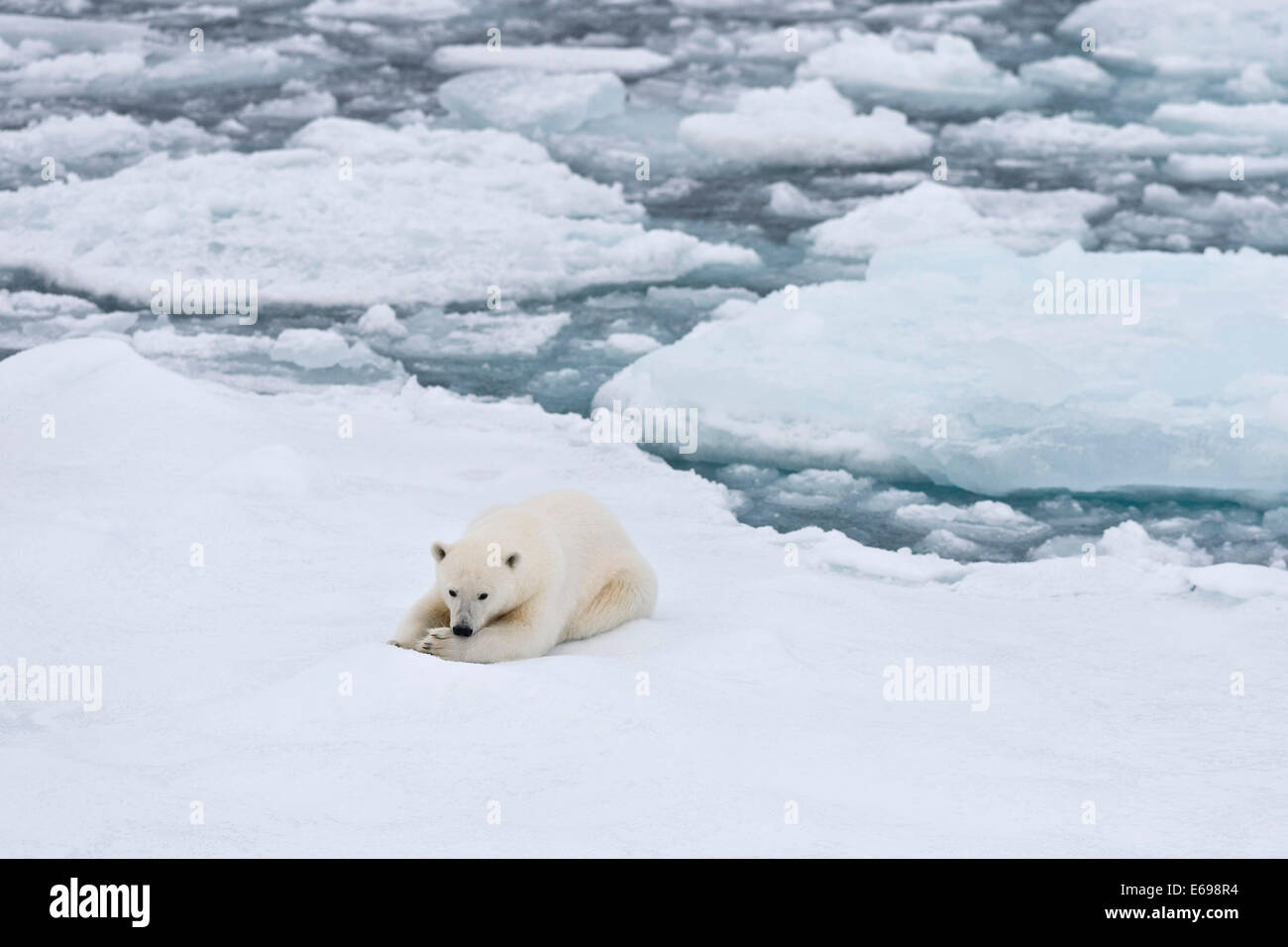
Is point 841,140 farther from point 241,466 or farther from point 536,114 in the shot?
point 241,466

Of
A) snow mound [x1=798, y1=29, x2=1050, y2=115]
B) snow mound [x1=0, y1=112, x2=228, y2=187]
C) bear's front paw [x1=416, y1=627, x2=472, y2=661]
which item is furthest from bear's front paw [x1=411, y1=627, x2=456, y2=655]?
snow mound [x1=798, y1=29, x2=1050, y2=115]

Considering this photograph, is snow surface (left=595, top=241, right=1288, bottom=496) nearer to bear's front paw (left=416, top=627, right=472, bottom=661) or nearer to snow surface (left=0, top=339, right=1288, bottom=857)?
snow surface (left=0, top=339, right=1288, bottom=857)

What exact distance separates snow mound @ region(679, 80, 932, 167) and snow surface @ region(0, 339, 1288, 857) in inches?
237

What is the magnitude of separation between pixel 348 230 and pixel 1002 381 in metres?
4.67

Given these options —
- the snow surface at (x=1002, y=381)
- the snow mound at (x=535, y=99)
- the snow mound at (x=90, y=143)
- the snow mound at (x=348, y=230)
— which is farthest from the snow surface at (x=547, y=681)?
the snow mound at (x=535, y=99)

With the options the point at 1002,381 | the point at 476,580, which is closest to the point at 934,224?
the point at 1002,381

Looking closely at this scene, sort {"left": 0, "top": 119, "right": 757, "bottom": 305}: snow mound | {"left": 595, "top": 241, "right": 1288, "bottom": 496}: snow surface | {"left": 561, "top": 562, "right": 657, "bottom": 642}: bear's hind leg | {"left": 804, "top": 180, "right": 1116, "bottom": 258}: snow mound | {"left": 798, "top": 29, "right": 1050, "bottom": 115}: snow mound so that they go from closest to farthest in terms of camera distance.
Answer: {"left": 561, "top": 562, "right": 657, "bottom": 642}: bear's hind leg
{"left": 595, "top": 241, "right": 1288, "bottom": 496}: snow surface
{"left": 0, "top": 119, "right": 757, "bottom": 305}: snow mound
{"left": 804, "top": 180, "right": 1116, "bottom": 258}: snow mound
{"left": 798, "top": 29, "right": 1050, "bottom": 115}: snow mound

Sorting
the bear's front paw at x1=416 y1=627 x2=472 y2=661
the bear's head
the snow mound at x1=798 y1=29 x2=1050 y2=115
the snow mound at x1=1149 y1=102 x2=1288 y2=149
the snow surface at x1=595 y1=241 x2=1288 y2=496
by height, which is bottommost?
the snow surface at x1=595 y1=241 x2=1288 y2=496

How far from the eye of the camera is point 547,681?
3350 mm

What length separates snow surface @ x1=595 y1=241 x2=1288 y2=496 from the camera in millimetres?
6523

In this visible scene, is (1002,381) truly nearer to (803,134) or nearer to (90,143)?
(803,134)

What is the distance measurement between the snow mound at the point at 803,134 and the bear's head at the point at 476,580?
27.4 ft

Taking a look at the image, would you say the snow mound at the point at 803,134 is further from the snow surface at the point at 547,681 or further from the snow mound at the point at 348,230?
the snow surface at the point at 547,681

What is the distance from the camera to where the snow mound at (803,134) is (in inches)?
461
